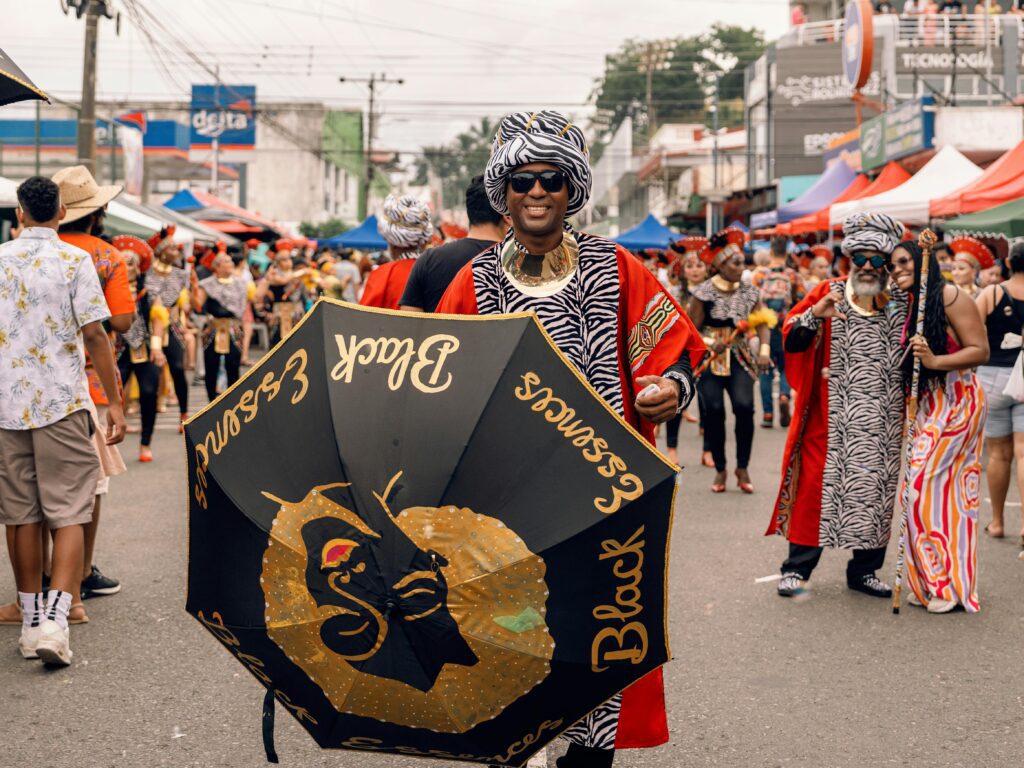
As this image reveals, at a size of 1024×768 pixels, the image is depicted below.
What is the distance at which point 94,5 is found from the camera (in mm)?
19938

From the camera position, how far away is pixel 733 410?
414 inches

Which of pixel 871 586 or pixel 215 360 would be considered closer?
pixel 871 586

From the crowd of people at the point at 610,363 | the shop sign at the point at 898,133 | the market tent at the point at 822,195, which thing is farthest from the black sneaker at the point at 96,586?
the market tent at the point at 822,195

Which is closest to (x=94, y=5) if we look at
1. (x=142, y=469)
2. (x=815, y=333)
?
(x=142, y=469)

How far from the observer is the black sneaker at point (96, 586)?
6930mm

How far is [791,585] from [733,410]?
358 centimetres

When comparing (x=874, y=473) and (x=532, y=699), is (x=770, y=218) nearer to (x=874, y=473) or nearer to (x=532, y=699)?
(x=874, y=473)

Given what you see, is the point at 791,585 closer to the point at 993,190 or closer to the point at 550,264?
the point at 550,264

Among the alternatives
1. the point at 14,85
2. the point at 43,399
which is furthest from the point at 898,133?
the point at 43,399

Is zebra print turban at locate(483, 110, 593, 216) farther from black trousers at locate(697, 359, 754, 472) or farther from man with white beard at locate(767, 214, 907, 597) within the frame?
black trousers at locate(697, 359, 754, 472)

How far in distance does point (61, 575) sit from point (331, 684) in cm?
317

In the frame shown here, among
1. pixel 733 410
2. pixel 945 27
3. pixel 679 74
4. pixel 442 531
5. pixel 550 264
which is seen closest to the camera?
pixel 442 531

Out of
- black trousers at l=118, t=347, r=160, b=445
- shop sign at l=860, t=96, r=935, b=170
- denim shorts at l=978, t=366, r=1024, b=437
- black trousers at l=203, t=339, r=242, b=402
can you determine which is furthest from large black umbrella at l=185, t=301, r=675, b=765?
shop sign at l=860, t=96, r=935, b=170

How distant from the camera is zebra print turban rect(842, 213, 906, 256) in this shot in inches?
265
